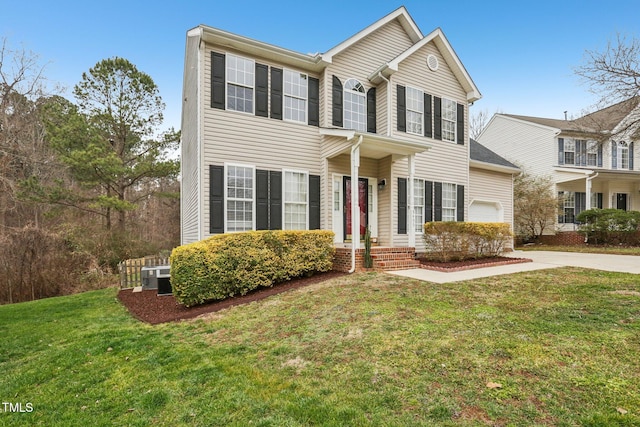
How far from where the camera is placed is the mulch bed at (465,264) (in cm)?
818

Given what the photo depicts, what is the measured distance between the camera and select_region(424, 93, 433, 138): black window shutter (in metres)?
10.9

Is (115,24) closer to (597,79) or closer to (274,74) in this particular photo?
(274,74)

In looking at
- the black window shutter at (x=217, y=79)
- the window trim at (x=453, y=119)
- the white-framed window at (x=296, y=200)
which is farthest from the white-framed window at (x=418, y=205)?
the black window shutter at (x=217, y=79)

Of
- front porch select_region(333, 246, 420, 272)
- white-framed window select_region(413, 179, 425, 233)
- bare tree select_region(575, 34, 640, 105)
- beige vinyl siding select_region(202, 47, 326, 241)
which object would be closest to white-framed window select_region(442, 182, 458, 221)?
white-framed window select_region(413, 179, 425, 233)

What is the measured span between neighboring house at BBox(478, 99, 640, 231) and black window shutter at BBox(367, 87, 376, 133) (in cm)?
1319

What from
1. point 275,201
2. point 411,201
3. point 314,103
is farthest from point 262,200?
point 411,201

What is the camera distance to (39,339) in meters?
5.23

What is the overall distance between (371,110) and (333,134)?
237cm

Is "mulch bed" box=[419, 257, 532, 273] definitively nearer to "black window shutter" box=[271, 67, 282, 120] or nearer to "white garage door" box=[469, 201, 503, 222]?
"white garage door" box=[469, 201, 503, 222]

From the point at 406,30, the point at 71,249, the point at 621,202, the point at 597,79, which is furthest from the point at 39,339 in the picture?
the point at 621,202

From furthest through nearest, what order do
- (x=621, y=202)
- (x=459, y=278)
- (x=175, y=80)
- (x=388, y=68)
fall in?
(x=621, y=202), (x=175, y=80), (x=388, y=68), (x=459, y=278)

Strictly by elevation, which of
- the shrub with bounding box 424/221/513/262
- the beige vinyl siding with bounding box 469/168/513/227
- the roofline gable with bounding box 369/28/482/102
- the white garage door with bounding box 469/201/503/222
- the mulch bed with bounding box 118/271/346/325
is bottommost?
the mulch bed with bounding box 118/271/346/325

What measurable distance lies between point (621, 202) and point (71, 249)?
30.3 metres

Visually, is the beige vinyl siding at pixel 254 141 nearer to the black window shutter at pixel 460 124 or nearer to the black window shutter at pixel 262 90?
the black window shutter at pixel 262 90
